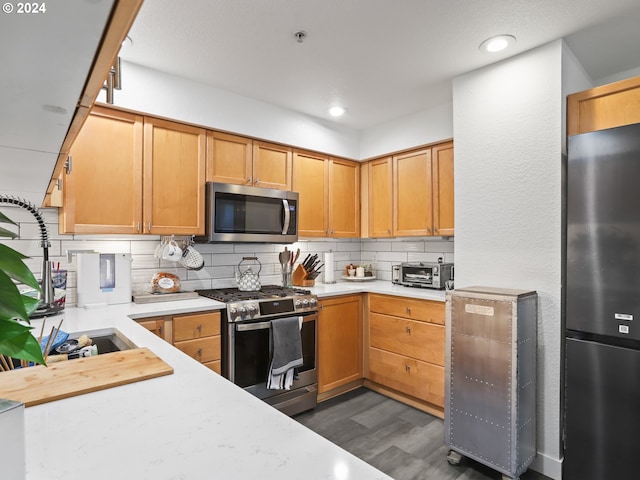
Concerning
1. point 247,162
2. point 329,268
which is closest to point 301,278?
point 329,268

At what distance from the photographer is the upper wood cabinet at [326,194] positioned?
11.0 ft

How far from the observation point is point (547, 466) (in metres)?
2.05

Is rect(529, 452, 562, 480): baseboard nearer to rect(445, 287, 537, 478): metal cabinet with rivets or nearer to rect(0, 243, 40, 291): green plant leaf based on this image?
rect(445, 287, 537, 478): metal cabinet with rivets

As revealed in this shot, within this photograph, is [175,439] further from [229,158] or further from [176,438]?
[229,158]

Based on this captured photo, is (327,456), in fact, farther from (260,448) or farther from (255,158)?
(255,158)

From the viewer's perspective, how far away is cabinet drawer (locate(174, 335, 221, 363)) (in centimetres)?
226

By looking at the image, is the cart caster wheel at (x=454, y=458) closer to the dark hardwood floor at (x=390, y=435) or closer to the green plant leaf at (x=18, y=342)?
the dark hardwood floor at (x=390, y=435)

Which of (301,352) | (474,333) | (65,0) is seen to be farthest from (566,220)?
(65,0)

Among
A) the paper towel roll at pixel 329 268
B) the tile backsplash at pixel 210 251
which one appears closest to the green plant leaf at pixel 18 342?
the tile backsplash at pixel 210 251

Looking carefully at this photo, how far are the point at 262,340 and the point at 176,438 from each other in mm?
1893

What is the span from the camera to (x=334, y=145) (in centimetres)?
355

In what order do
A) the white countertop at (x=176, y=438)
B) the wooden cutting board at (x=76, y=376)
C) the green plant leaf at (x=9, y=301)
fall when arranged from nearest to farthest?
1. the green plant leaf at (x=9, y=301)
2. the white countertop at (x=176, y=438)
3. the wooden cutting board at (x=76, y=376)

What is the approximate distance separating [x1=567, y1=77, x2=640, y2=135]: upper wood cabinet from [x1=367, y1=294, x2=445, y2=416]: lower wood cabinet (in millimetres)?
1408

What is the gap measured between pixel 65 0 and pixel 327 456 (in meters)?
0.71
